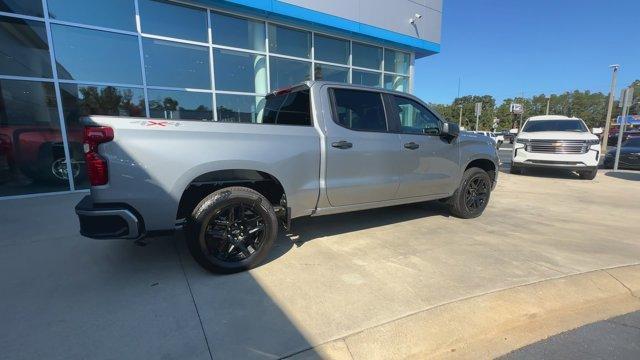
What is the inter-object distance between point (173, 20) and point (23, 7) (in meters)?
2.93

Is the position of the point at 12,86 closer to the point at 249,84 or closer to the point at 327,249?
the point at 249,84

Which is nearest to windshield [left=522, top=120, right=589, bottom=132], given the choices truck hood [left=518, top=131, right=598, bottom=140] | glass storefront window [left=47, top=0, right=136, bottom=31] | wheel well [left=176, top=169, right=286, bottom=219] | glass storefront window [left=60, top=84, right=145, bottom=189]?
truck hood [left=518, top=131, right=598, bottom=140]

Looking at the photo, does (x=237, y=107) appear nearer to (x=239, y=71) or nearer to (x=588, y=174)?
(x=239, y=71)

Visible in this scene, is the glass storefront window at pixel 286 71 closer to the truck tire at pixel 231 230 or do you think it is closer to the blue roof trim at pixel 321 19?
the blue roof trim at pixel 321 19

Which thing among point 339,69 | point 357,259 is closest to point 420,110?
point 357,259

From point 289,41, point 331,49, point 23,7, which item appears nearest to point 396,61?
point 331,49

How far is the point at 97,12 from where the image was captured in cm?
761

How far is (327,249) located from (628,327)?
271 centimetres

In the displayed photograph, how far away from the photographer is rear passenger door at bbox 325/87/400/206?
3699 mm

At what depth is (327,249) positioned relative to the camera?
3.91 meters

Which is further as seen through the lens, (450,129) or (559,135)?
(559,135)

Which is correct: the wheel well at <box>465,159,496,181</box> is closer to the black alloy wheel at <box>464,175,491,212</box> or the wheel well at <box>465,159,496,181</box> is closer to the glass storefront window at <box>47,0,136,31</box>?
the black alloy wheel at <box>464,175,491,212</box>

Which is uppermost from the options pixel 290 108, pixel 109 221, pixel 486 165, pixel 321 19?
pixel 321 19

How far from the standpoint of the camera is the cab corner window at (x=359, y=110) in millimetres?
3883
